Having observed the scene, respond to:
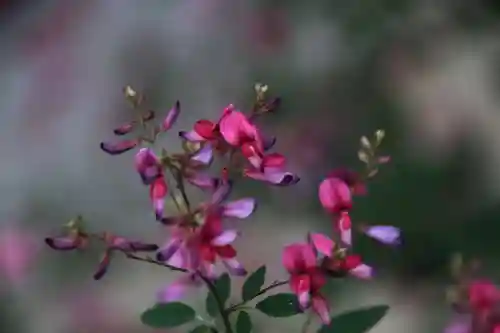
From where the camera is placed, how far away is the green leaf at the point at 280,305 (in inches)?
31.5

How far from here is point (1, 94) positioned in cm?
127

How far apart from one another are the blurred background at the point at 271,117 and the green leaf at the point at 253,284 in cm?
37

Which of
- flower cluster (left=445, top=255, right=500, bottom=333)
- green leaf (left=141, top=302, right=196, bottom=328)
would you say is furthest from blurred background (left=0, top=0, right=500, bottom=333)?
green leaf (left=141, top=302, right=196, bottom=328)

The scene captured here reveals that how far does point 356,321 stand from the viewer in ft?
2.77

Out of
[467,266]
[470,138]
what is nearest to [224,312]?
[467,266]

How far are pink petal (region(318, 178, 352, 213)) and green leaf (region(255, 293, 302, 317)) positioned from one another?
94mm

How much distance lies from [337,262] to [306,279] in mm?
33

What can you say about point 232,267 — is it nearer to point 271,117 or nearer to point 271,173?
point 271,173

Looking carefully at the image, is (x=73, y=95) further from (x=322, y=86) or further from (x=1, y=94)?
(x=322, y=86)

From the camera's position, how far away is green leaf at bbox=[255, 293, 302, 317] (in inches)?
31.5

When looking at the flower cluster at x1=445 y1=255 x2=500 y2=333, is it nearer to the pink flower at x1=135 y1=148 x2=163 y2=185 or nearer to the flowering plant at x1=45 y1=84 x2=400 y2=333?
the flowering plant at x1=45 y1=84 x2=400 y2=333

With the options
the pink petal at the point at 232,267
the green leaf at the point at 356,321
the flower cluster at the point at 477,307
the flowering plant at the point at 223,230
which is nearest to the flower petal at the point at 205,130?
the flowering plant at the point at 223,230

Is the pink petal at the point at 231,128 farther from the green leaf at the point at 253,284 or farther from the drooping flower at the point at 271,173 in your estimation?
the green leaf at the point at 253,284

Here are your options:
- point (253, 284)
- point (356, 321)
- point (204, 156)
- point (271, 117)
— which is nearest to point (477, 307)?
point (356, 321)
